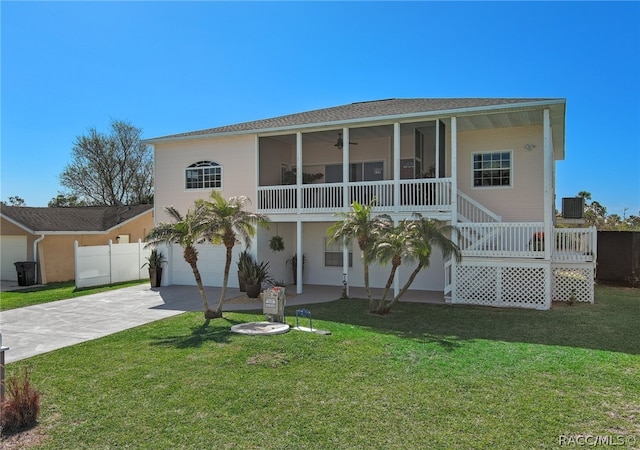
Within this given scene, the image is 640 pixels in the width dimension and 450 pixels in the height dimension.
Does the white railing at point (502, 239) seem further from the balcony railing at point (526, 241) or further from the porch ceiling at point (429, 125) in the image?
the porch ceiling at point (429, 125)

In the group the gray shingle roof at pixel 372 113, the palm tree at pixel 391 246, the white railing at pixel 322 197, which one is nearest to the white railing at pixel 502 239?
the palm tree at pixel 391 246

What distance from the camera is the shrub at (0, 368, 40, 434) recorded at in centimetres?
445

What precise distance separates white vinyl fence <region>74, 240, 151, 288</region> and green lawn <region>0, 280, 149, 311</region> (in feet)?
1.28

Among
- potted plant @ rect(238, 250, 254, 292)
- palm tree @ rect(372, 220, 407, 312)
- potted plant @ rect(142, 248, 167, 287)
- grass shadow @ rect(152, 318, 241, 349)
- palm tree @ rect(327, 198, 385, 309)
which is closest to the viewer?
grass shadow @ rect(152, 318, 241, 349)

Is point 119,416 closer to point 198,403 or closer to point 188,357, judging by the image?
point 198,403

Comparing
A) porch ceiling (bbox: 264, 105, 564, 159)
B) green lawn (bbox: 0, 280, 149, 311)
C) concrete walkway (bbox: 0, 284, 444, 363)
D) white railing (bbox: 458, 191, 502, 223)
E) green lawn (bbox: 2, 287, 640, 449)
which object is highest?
porch ceiling (bbox: 264, 105, 564, 159)

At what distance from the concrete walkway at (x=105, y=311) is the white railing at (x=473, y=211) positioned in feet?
8.97

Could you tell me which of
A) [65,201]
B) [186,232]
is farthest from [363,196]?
[65,201]

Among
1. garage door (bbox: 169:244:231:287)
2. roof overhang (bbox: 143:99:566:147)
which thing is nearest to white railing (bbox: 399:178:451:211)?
roof overhang (bbox: 143:99:566:147)

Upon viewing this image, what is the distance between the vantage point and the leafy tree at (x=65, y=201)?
37.9 metres

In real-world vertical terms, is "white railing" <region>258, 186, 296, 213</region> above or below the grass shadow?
above

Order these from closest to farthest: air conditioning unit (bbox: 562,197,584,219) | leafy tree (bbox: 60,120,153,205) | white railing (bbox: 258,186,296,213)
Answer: white railing (bbox: 258,186,296,213) → air conditioning unit (bbox: 562,197,584,219) → leafy tree (bbox: 60,120,153,205)

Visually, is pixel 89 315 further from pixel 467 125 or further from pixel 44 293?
pixel 467 125

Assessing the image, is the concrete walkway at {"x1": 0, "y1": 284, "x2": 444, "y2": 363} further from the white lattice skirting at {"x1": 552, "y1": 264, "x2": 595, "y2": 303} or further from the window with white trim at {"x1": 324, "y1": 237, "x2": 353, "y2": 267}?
the white lattice skirting at {"x1": 552, "y1": 264, "x2": 595, "y2": 303}
